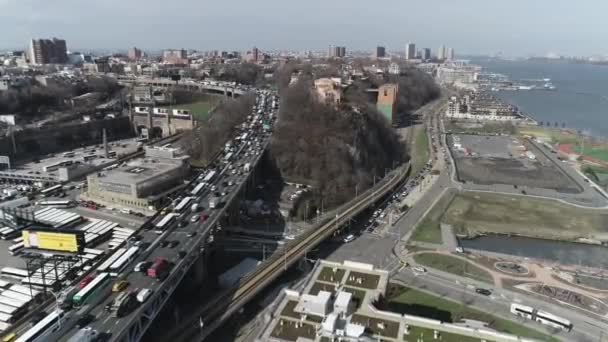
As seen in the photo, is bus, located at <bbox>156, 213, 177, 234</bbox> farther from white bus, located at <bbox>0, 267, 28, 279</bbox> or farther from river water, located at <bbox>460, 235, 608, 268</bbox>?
river water, located at <bbox>460, 235, 608, 268</bbox>

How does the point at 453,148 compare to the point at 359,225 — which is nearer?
the point at 359,225

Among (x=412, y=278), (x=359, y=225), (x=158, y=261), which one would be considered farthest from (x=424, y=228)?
(x=158, y=261)

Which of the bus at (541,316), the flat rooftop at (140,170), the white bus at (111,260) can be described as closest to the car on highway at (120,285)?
the white bus at (111,260)

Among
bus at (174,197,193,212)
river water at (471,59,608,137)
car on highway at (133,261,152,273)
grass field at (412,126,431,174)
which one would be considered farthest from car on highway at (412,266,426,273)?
river water at (471,59,608,137)

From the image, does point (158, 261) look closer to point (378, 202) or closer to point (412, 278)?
point (412, 278)

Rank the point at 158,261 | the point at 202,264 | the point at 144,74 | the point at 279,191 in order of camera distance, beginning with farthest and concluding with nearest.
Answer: the point at 144,74 < the point at 279,191 < the point at 202,264 < the point at 158,261

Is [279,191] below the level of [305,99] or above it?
below

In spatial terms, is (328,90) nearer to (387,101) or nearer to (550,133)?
(387,101)
